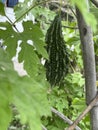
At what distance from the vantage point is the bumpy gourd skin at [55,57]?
1.33 metres

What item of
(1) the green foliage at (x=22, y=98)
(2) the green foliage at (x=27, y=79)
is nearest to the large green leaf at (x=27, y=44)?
(2) the green foliage at (x=27, y=79)

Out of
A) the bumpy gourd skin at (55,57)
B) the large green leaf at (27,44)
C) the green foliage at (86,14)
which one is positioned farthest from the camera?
the bumpy gourd skin at (55,57)

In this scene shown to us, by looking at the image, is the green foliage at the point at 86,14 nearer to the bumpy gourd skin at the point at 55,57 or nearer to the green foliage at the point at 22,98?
the green foliage at the point at 22,98

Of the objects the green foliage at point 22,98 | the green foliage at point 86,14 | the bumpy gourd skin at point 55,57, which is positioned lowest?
the bumpy gourd skin at point 55,57

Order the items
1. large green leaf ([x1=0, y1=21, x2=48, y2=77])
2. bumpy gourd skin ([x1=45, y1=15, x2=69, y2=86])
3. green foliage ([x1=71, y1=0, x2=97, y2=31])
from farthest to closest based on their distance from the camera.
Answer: bumpy gourd skin ([x1=45, y1=15, x2=69, y2=86]) → large green leaf ([x1=0, y1=21, x2=48, y2=77]) → green foliage ([x1=71, y1=0, x2=97, y2=31])

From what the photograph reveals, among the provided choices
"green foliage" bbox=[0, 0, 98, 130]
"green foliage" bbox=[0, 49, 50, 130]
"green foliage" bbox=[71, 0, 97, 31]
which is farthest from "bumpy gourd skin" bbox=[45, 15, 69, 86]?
"green foliage" bbox=[71, 0, 97, 31]

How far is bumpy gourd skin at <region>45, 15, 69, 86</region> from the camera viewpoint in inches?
52.2

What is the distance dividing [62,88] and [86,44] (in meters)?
1.46

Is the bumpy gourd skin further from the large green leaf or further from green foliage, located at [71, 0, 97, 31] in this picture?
green foliage, located at [71, 0, 97, 31]

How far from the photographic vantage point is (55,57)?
4.37 ft

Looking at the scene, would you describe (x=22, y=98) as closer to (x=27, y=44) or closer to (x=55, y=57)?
(x=27, y=44)

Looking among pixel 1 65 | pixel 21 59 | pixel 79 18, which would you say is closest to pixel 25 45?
pixel 21 59

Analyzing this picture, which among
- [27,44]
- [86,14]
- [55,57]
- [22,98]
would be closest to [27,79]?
[22,98]

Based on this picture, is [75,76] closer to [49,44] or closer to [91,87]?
[49,44]
